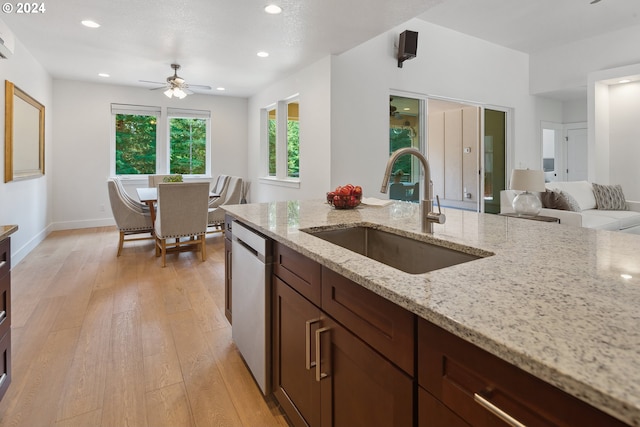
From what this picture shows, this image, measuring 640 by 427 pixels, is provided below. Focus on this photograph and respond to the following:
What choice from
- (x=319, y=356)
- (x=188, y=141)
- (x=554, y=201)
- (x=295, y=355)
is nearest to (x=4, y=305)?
(x=295, y=355)

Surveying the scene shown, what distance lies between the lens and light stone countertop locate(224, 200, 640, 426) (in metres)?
0.47

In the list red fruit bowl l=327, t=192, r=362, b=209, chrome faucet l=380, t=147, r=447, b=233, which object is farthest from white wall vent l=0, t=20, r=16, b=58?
chrome faucet l=380, t=147, r=447, b=233

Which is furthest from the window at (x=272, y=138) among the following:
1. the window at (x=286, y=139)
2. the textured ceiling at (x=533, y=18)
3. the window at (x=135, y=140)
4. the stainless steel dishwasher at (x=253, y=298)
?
the stainless steel dishwasher at (x=253, y=298)

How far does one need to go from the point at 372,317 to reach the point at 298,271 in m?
0.46

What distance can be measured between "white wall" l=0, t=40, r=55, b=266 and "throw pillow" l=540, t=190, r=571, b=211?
6.11 m

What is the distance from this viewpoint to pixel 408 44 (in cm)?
445

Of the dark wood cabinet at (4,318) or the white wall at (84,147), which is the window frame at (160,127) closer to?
the white wall at (84,147)

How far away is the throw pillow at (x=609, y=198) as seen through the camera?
486 centimetres

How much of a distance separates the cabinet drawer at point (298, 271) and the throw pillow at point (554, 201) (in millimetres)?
4095

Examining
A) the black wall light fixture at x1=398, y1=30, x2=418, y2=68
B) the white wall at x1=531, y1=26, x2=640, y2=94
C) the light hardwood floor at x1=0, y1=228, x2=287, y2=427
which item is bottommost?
the light hardwood floor at x1=0, y1=228, x2=287, y2=427

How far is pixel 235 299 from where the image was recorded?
1960 mm

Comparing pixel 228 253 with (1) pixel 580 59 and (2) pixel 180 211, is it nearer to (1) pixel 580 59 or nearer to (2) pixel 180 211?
(2) pixel 180 211

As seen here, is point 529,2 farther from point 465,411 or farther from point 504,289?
point 465,411

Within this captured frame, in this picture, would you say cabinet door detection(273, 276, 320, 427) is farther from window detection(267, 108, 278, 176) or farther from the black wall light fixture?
window detection(267, 108, 278, 176)
